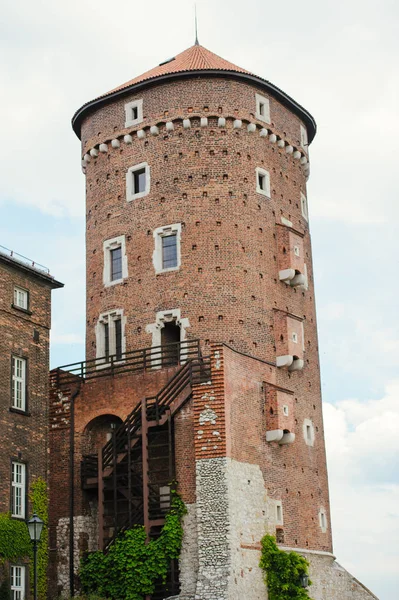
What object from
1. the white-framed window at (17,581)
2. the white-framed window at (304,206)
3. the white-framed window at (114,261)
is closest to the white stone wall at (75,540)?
the white-framed window at (17,581)

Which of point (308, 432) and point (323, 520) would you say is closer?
point (323, 520)

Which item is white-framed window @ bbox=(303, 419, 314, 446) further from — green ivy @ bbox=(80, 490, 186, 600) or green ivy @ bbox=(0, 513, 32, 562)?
green ivy @ bbox=(0, 513, 32, 562)

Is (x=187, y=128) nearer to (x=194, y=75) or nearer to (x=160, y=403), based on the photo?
(x=194, y=75)

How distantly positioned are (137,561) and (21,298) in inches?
407

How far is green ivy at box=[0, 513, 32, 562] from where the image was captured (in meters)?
33.4

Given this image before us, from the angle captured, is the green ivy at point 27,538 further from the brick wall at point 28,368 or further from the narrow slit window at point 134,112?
the narrow slit window at point 134,112

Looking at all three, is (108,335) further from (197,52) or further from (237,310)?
(197,52)

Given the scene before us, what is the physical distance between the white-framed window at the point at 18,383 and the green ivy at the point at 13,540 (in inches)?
163

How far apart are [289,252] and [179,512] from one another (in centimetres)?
1243

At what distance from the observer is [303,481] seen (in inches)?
1590

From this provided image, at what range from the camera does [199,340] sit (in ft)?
125

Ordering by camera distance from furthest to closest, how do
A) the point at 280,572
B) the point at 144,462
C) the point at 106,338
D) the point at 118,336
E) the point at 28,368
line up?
the point at 106,338 → the point at 118,336 → the point at 28,368 → the point at 280,572 → the point at 144,462

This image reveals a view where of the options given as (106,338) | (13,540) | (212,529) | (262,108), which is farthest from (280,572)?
(262,108)

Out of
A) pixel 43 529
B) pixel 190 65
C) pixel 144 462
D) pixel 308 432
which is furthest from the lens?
pixel 190 65
